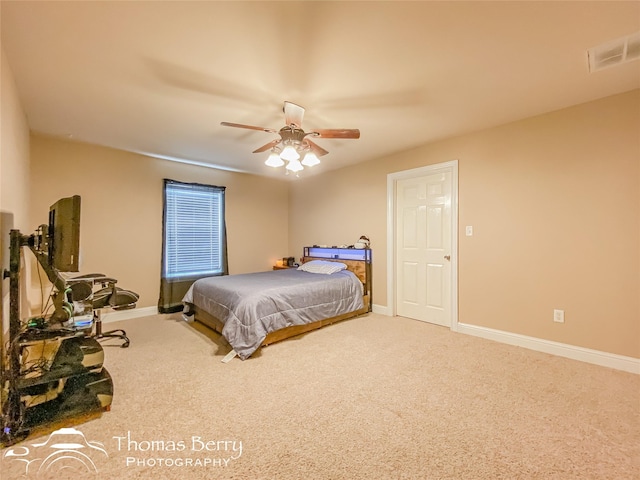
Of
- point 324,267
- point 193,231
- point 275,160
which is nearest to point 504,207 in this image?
point 324,267

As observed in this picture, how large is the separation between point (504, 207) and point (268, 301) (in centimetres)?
276

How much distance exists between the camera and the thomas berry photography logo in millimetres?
1442

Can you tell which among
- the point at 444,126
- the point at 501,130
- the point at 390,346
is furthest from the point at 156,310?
the point at 501,130

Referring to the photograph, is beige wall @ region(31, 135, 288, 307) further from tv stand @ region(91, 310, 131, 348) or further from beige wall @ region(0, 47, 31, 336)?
beige wall @ region(0, 47, 31, 336)

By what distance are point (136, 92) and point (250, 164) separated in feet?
7.62

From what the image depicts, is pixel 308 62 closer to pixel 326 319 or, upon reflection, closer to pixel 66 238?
pixel 66 238

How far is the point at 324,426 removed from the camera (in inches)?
69.4

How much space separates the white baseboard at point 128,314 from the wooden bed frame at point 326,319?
0.92m

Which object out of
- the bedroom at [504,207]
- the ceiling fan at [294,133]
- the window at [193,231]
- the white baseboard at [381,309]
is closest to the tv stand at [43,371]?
the bedroom at [504,207]

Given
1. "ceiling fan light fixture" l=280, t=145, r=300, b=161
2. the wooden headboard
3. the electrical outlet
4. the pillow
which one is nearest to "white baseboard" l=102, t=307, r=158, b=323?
the pillow

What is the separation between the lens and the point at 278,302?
3027mm

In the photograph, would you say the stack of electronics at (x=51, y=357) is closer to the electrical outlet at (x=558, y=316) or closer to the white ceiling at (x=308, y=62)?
the white ceiling at (x=308, y=62)

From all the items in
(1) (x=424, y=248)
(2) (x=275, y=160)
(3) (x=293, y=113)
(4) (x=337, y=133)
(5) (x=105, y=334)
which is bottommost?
(5) (x=105, y=334)

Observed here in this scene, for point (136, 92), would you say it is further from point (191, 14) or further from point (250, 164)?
point (250, 164)
